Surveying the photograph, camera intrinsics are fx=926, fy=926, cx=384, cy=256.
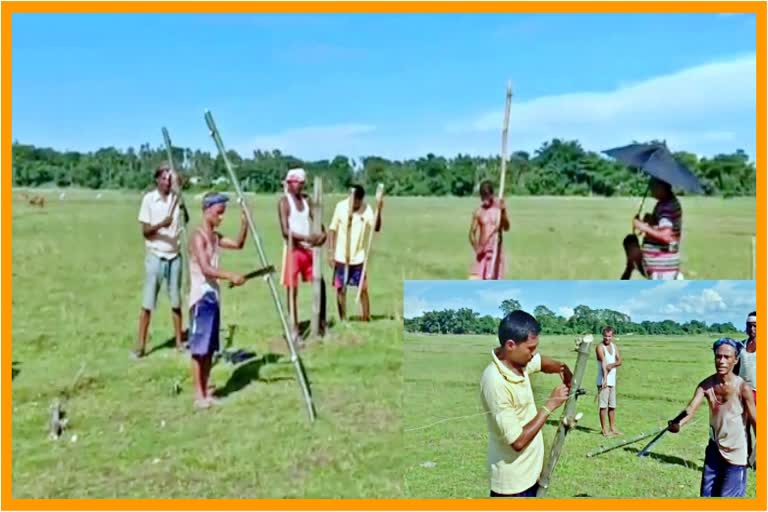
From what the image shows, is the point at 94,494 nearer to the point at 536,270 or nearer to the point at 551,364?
the point at 551,364

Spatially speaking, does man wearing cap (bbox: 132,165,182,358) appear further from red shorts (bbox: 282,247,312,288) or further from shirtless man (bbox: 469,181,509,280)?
shirtless man (bbox: 469,181,509,280)

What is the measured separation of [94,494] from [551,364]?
3.90 m

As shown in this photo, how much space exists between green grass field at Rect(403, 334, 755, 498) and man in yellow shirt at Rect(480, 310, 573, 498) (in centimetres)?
19

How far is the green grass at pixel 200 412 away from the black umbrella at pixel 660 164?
3124 mm

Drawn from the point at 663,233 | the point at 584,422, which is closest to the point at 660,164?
the point at 663,233

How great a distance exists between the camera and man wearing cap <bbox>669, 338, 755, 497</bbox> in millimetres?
5215

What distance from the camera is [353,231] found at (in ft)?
37.7

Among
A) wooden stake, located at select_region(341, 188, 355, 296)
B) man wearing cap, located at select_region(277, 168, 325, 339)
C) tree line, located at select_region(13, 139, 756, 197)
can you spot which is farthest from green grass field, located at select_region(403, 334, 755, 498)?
tree line, located at select_region(13, 139, 756, 197)

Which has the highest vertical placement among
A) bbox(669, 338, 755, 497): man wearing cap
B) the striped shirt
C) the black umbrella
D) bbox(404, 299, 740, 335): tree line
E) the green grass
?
the black umbrella

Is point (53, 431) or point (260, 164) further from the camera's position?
point (260, 164)

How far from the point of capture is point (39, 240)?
22219 millimetres

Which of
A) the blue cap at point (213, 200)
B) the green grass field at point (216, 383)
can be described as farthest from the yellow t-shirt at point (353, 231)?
the blue cap at point (213, 200)

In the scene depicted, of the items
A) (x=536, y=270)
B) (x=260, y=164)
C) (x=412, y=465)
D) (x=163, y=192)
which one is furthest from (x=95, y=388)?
(x=260, y=164)

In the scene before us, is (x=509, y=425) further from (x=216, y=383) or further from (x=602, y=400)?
(x=216, y=383)
